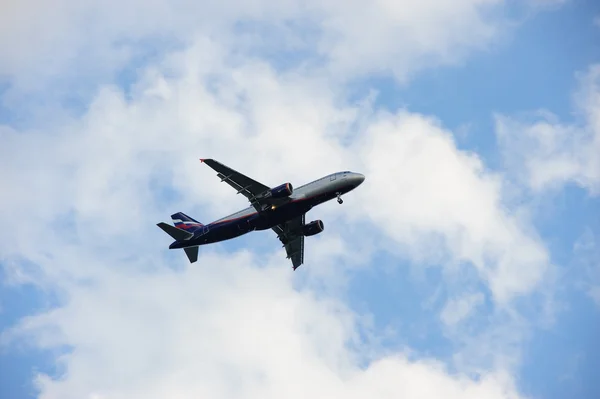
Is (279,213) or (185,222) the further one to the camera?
(185,222)

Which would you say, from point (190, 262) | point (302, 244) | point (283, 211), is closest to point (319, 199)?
point (283, 211)

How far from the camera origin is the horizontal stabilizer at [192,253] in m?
105

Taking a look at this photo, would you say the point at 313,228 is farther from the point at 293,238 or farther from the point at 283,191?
the point at 283,191

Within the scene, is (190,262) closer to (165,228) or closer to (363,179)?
(165,228)

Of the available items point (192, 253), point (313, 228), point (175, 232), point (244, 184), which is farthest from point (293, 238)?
point (175, 232)

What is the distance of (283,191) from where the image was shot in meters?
96.2

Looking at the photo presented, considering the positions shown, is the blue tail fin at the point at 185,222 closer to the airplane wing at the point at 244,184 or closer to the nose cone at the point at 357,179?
the airplane wing at the point at 244,184

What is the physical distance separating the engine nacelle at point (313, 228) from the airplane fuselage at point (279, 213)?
6656 millimetres

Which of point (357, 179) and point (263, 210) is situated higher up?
point (357, 179)

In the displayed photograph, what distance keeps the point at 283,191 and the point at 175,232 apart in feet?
56.0

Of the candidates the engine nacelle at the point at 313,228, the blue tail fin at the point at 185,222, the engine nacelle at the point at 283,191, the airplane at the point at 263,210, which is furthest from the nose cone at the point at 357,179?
the blue tail fin at the point at 185,222

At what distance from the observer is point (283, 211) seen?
9931 centimetres

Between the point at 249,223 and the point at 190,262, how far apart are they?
37.6 ft

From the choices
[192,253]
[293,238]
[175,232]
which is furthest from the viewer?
[293,238]
